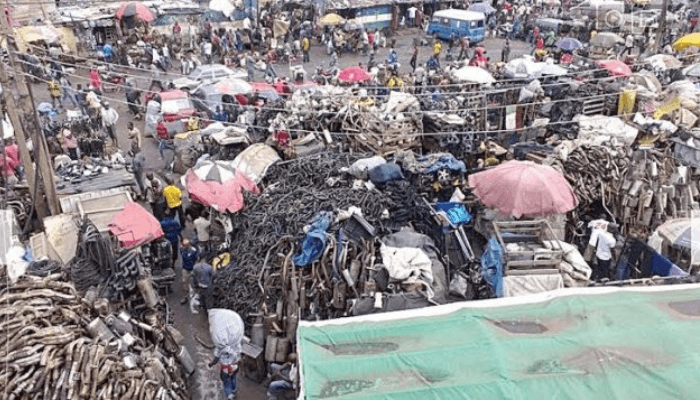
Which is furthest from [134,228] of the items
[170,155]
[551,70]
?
[551,70]

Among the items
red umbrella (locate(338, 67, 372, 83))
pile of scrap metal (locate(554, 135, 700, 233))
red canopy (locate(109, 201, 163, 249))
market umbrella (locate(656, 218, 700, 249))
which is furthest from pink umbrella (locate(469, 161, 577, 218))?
red umbrella (locate(338, 67, 372, 83))

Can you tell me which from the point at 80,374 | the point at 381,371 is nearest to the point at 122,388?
the point at 80,374

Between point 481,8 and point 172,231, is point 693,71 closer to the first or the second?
point 481,8

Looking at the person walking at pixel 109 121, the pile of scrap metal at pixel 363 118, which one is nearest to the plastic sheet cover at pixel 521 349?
the pile of scrap metal at pixel 363 118

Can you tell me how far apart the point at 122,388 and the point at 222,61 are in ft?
82.9

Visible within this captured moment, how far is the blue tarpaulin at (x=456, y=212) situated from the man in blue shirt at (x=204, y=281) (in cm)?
527

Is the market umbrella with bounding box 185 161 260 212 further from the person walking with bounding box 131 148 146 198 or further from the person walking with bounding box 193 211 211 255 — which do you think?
the person walking with bounding box 131 148 146 198

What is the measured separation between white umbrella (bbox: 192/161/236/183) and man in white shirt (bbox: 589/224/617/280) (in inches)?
317

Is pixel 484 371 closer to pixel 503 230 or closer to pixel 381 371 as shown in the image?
pixel 381 371

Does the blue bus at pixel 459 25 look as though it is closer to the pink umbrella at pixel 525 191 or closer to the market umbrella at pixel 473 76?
the market umbrella at pixel 473 76

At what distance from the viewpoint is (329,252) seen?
11641mm

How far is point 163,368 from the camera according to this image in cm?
965

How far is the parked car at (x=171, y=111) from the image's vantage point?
69.2ft

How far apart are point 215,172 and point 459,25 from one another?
2489 centimetres
